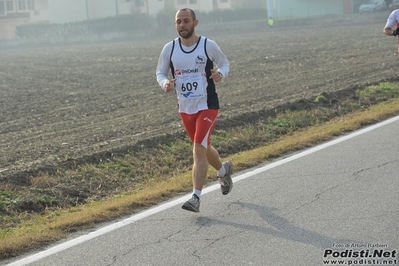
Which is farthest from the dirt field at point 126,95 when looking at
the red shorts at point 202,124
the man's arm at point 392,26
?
the man's arm at point 392,26

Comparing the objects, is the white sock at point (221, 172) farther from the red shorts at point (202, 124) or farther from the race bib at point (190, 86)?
the race bib at point (190, 86)

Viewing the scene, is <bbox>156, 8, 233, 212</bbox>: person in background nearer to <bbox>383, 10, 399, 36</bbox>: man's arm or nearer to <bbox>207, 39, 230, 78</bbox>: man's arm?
<bbox>207, 39, 230, 78</bbox>: man's arm

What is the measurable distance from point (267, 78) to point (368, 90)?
5.51 m

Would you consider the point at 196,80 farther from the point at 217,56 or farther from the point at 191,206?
the point at 191,206

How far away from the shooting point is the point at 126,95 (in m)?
20.6

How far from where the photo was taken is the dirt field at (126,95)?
40.9ft

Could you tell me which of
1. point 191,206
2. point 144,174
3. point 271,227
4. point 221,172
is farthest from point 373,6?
point 271,227

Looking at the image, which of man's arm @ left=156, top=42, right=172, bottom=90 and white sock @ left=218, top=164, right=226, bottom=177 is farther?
white sock @ left=218, top=164, right=226, bottom=177

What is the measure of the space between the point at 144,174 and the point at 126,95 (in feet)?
33.2

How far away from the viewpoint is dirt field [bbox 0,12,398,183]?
40.9 ft

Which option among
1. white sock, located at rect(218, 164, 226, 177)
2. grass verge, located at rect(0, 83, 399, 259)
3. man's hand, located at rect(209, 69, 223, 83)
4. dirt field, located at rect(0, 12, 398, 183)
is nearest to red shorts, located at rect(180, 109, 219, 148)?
man's hand, located at rect(209, 69, 223, 83)

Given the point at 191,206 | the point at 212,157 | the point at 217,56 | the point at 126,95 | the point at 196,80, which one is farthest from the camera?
the point at 126,95

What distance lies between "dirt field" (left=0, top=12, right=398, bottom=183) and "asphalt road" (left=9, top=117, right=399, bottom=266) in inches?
114

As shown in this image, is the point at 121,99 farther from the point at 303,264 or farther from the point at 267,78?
the point at 303,264
